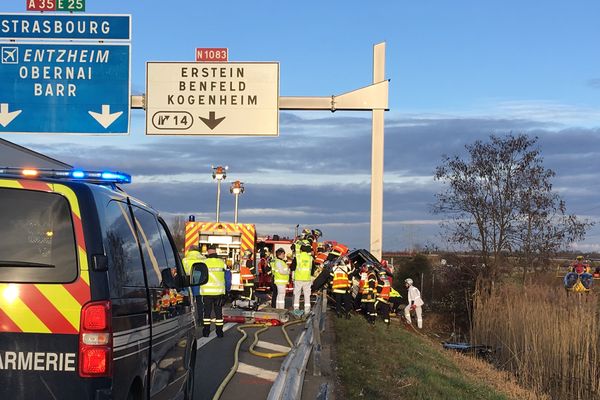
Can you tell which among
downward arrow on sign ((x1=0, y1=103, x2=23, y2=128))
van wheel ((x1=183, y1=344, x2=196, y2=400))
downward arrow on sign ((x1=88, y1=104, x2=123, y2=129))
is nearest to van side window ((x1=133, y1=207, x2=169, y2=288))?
van wheel ((x1=183, y1=344, x2=196, y2=400))

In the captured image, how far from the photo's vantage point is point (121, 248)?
190 inches

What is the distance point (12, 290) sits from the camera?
4.17m

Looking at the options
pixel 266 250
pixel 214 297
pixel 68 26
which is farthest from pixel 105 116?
pixel 266 250

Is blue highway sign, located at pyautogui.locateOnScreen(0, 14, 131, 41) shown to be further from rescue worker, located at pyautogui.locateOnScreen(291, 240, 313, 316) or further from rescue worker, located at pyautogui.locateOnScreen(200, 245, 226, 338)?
rescue worker, located at pyautogui.locateOnScreen(291, 240, 313, 316)

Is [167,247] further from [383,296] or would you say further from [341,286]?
[383,296]

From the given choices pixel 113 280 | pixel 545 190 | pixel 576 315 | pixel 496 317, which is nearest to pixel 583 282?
pixel 545 190

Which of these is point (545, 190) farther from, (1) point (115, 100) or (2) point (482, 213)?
(1) point (115, 100)

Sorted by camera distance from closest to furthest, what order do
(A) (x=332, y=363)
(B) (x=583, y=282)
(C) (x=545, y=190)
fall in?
(A) (x=332, y=363) < (B) (x=583, y=282) < (C) (x=545, y=190)

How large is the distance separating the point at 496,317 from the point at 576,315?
441 cm

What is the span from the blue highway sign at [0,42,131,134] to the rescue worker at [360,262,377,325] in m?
7.71

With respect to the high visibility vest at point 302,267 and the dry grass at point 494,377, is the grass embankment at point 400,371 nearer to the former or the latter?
the dry grass at point 494,377

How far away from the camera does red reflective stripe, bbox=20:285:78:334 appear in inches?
162

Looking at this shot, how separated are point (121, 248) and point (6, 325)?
2.92ft

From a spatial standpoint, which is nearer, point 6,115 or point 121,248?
point 121,248
